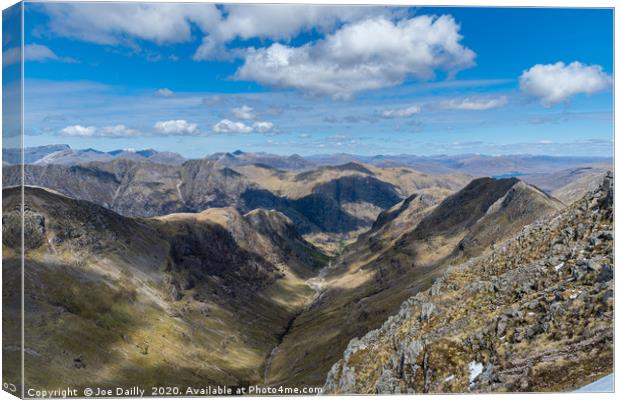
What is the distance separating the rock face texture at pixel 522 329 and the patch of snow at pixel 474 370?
0.26 feet

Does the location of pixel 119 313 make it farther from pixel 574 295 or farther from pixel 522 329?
pixel 574 295

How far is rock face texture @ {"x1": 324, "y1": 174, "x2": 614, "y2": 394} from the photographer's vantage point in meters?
30.5

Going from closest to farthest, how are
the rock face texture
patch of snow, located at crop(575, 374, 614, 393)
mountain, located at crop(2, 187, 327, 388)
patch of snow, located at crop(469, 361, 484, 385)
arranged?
patch of snow, located at crop(575, 374, 614, 393)
the rock face texture
patch of snow, located at crop(469, 361, 484, 385)
mountain, located at crop(2, 187, 327, 388)

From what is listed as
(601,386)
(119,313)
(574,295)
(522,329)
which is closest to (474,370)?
(522,329)

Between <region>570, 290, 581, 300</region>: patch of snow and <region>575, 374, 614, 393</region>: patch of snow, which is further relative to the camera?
<region>570, 290, 581, 300</region>: patch of snow

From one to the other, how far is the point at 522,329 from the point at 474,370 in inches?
169

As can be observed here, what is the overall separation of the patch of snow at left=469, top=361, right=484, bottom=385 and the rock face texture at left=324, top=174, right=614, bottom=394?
0.08 metres

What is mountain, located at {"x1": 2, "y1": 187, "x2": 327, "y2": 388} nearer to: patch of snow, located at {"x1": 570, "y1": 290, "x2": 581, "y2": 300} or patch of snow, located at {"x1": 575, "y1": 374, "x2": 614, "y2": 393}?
patch of snow, located at {"x1": 570, "y1": 290, "x2": 581, "y2": 300}

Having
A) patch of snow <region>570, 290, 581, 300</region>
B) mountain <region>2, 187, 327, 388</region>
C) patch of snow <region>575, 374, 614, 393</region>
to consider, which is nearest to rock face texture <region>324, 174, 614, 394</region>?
patch of snow <region>570, 290, 581, 300</region>

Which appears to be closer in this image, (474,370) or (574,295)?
(574,295)

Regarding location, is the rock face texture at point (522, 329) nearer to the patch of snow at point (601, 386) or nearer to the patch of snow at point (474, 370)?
the patch of snow at point (474, 370)

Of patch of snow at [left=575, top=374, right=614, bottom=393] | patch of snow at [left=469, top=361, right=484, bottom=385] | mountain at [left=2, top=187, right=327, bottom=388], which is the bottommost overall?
mountain at [left=2, top=187, right=327, bottom=388]

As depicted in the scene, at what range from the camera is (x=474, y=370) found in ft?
111

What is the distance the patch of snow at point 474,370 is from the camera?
1313 inches
